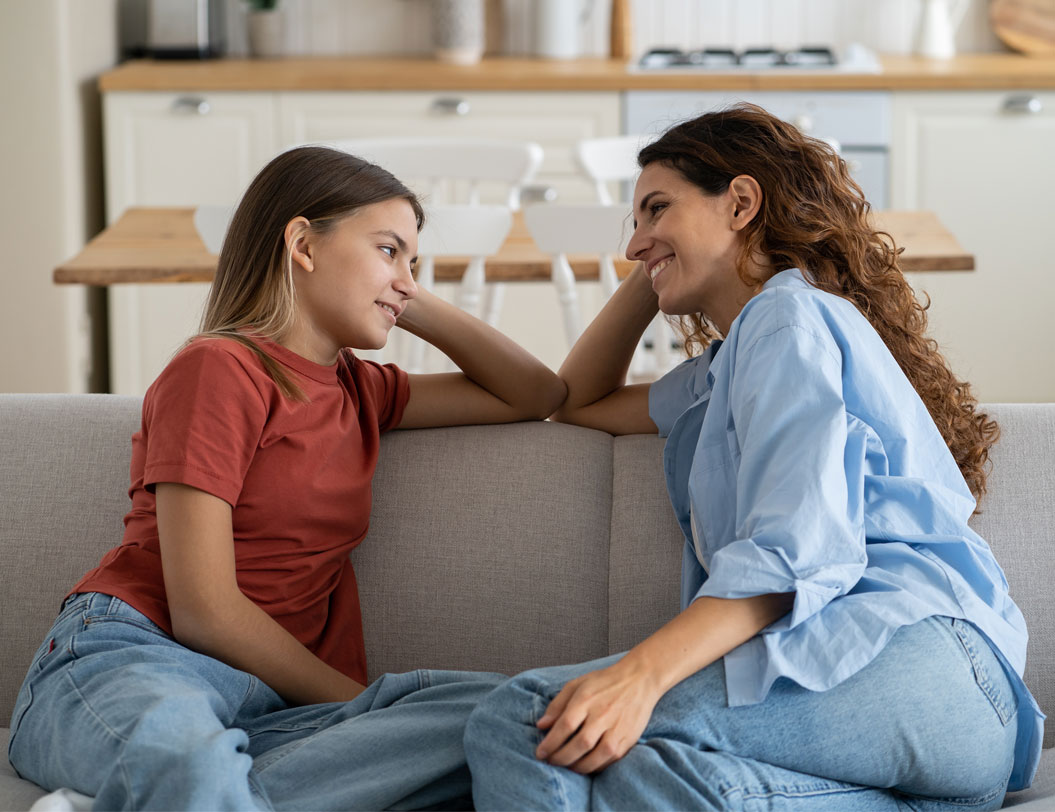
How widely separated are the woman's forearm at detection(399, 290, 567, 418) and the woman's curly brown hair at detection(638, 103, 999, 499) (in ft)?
1.09

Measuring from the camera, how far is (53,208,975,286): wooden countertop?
2.44m

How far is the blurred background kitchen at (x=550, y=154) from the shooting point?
3734 mm

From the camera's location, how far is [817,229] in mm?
1493

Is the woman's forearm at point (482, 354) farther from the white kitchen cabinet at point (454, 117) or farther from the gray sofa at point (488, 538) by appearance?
the white kitchen cabinet at point (454, 117)

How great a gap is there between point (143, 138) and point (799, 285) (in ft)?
9.57

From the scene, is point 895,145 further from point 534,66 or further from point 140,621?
point 140,621

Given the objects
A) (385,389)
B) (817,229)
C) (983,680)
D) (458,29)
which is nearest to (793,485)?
(983,680)

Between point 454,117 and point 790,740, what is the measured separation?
9.70ft

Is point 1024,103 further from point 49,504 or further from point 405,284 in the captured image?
point 49,504

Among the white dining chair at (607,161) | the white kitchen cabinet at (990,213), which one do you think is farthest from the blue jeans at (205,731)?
the white kitchen cabinet at (990,213)

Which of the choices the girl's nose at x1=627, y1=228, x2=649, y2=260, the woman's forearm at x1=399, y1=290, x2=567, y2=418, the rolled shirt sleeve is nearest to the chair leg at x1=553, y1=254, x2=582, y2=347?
the woman's forearm at x1=399, y1=290, x2=567, y2=418

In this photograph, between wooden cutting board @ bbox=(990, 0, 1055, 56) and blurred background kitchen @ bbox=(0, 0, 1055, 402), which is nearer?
blurred background kitchen @ bbox=(0, 0, 1055, 402)

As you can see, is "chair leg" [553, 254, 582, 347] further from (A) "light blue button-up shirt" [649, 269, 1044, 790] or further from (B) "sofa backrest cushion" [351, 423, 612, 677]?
(A) "light blue button-up shirt" [649, 269, 1044, 790]

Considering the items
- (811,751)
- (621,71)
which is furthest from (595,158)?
(811,751)
